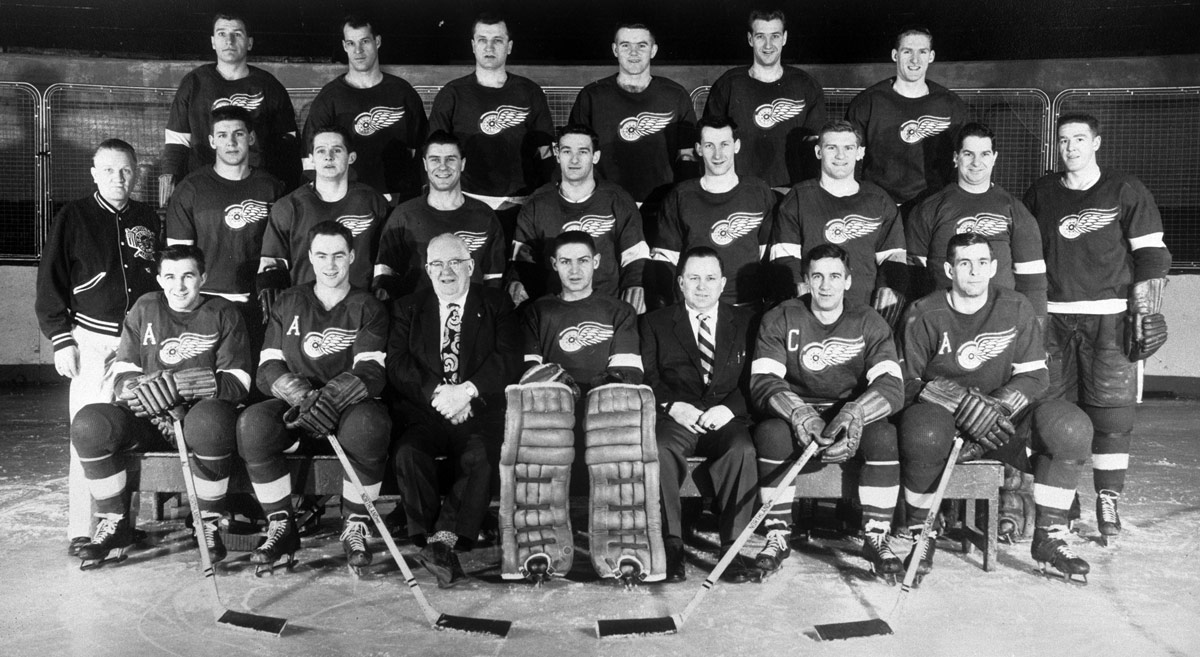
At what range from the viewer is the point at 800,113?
4.59m

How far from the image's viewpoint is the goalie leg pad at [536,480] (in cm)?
326

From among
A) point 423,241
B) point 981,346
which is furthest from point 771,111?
point 423,241

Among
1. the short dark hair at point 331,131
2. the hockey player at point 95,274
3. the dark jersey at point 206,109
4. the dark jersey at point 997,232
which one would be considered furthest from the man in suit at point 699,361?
the dark jersey at point 206,109

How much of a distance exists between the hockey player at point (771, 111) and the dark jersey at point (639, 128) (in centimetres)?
16

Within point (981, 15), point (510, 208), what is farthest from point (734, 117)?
point (981, 15)

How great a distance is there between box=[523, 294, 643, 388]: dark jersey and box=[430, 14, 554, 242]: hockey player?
3.05 feet

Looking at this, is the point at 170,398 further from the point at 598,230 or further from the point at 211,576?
the point at 598,230

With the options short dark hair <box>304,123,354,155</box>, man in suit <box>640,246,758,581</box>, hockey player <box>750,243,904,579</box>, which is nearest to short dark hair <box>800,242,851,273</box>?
hockey player <box>750,243,904,579</box>

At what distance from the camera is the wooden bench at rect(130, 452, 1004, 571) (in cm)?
343

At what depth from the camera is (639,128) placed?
181 inches

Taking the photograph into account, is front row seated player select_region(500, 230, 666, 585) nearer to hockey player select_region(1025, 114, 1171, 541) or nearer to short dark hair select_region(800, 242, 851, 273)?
short dark hair select_region(800, 242, 851, 273)

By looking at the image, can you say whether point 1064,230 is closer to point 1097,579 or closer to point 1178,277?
point 1097,579

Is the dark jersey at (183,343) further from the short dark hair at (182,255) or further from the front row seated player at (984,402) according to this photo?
the front row seated player at (984,402)

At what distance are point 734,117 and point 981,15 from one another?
3.28 meters
